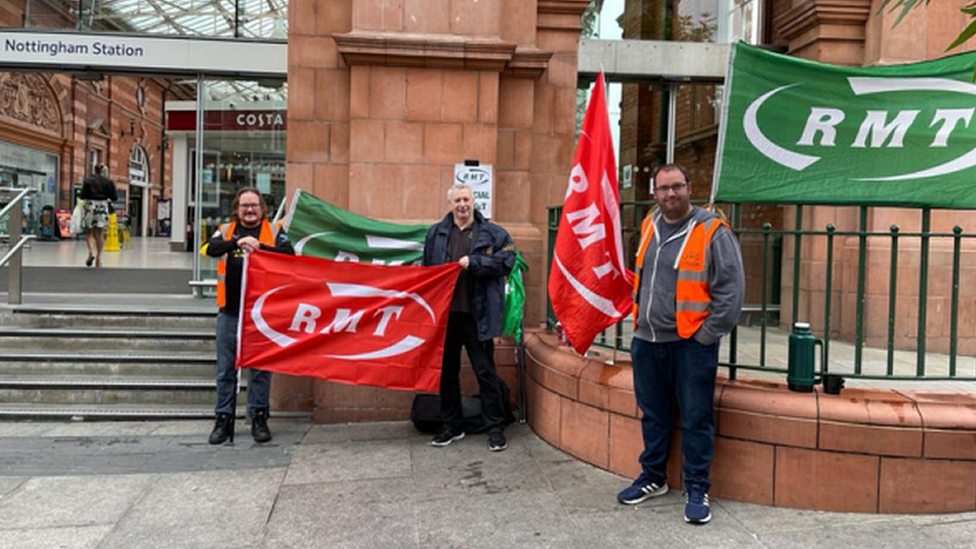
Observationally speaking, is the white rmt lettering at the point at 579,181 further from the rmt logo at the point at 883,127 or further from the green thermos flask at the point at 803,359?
the green thermos flask at the point at 803,359

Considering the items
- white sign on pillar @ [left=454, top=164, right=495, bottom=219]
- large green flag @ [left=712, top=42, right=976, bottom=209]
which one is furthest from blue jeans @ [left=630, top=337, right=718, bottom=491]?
white sign on pillar @ [left=454, top=164, right=495, bottom=219]

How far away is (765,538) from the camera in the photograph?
365 centimetres

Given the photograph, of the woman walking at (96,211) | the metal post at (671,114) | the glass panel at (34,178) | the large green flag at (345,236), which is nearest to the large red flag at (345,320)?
the large green flag at (345,236)

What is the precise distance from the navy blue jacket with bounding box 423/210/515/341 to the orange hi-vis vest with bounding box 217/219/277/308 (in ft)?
4.34

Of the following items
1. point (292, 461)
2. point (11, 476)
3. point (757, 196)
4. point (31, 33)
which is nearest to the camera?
point (757, 196)

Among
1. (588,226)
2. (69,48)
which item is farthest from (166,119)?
(588,226)

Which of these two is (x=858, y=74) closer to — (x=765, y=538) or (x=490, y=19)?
(x=765, y=538)

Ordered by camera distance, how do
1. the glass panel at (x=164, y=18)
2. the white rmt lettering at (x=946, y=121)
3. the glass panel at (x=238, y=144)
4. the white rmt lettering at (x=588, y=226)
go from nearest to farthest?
the white rmt lettering at (x=946, y=121) < the white rmt lettering at (x=588, y=226) < the glass panel at (x=164, y=18) < the glass panel at (x=238, y=144)

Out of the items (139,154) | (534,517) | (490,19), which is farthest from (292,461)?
(139,154)

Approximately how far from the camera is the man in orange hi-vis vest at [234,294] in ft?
17.4

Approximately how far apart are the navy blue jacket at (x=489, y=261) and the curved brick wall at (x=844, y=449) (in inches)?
63.3

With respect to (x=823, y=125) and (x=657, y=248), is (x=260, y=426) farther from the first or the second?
(x=823, y=125)

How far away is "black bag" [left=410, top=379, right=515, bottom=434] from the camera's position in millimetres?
5492

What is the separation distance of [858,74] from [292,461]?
4.49 metres
